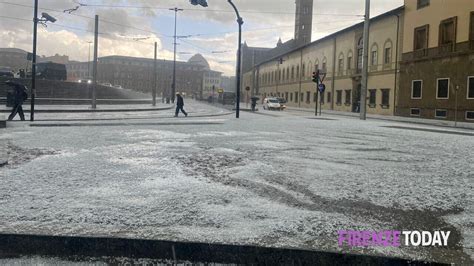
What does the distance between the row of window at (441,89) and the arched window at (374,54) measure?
356 inches

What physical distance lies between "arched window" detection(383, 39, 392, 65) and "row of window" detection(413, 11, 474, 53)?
4.78 m

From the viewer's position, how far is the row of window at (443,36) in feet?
111

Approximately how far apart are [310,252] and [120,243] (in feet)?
5.48

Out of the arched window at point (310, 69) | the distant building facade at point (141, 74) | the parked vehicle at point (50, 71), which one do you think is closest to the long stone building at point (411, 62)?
the arched window at point (310, 69)

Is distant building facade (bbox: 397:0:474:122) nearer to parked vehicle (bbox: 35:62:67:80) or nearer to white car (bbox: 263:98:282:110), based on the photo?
white car (bbox: 263:98:282:110)

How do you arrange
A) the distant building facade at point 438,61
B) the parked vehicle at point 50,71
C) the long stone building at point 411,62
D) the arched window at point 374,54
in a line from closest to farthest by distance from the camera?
the distant building facade at point 438,61
the long stone building at point 411,62
the parked vehicle at point 50,71
the arched window at point 374,54

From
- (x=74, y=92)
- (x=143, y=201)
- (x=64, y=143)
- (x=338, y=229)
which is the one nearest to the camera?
(x=338, y=229)

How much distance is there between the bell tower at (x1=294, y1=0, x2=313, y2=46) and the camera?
110625 millimetres

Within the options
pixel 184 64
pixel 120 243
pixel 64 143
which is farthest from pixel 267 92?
pixel 120 243

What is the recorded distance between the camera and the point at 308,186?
6.29 metres

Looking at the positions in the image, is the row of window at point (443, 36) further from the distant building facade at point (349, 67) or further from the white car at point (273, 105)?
the white car at point (273, 105)

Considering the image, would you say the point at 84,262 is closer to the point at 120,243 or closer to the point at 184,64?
the point at 120,243

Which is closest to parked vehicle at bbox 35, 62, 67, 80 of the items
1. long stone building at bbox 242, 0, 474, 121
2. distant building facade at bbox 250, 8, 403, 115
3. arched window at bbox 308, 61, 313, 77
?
distant building facade at bbox 250, 8, 403, 115

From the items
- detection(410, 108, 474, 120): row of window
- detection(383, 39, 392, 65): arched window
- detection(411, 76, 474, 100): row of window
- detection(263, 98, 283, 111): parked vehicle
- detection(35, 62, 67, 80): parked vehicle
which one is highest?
detection(383, 39, 392, 65): arched window
